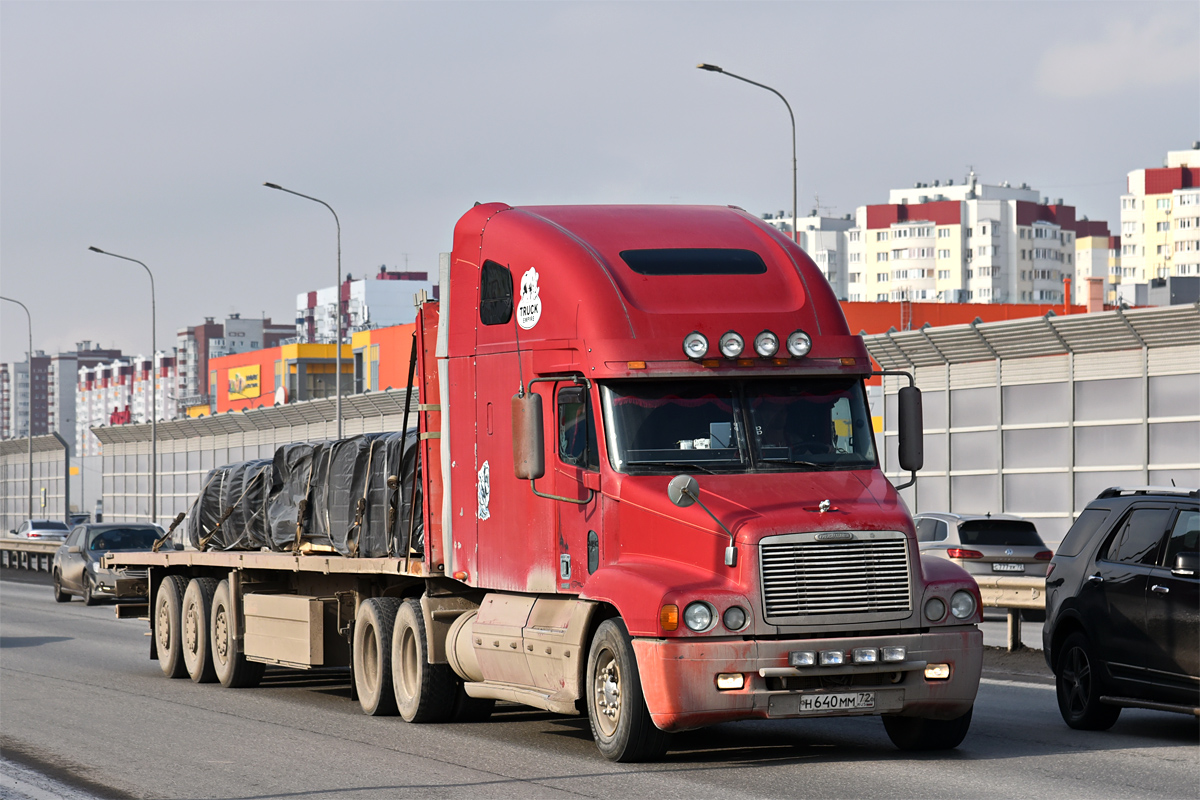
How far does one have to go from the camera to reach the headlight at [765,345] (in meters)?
11.1

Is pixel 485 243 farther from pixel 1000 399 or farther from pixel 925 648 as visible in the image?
pixel 1000 399

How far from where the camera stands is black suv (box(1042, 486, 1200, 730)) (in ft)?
37.6

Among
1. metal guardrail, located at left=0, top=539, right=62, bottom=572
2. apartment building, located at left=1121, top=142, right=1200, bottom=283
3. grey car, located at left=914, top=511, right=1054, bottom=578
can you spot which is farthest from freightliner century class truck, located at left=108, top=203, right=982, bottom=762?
apartment building, located at left=1121, top=142, right=1200, bottom=283

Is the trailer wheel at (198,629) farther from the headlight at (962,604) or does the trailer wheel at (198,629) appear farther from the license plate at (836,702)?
the headlight at (962,604)

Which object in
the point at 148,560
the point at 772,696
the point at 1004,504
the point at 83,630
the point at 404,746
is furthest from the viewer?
the point at 1004,504

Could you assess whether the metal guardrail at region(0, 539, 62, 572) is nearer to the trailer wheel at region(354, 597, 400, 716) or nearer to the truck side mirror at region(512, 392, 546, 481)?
the trailer wheel at region(354, 597, 400, 716)

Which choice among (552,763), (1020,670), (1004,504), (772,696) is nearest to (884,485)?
(772,696)

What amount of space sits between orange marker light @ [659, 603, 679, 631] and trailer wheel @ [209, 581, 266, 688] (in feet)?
28.0

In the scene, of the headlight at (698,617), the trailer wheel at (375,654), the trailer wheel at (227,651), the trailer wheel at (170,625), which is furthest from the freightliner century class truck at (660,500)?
Answer: the trailer wheel at (170,625)

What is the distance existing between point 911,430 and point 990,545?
14.3m

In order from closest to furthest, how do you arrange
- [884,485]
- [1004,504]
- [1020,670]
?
[884,485], [1020,670], [1004,504]

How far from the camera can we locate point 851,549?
33.8 ft

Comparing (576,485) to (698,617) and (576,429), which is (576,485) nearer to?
(576,429)

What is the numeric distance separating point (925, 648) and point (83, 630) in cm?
1976
